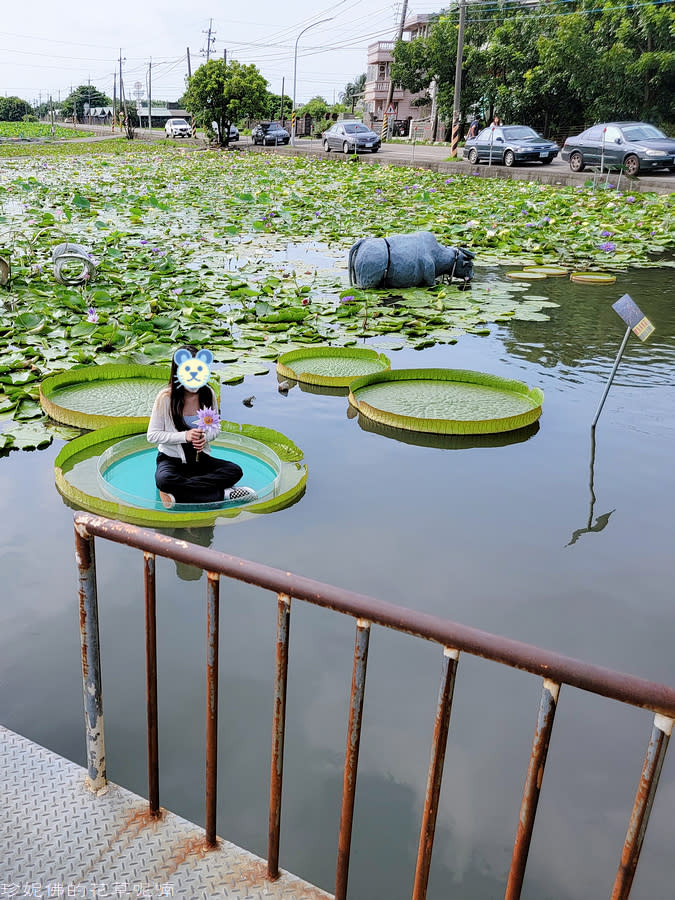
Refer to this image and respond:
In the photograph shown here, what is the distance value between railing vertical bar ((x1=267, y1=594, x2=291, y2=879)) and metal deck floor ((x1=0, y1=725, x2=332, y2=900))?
9 cm

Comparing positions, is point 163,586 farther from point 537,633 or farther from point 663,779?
point 663,779

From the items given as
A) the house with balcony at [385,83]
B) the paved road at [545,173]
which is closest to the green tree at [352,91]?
the house with balcony at [385,83]

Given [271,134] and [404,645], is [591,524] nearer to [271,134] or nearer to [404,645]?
[404,645]

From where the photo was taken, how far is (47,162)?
2238cm

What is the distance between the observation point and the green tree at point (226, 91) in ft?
110

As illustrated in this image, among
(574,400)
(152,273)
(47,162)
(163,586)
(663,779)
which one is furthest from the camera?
(47,162)

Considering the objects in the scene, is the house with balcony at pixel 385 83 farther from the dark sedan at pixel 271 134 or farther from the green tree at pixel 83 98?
the green tree at pixel 83 98

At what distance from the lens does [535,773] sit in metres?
1.18

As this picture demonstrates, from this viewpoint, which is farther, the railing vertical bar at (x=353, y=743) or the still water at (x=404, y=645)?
the still water at (x=404, y=645)

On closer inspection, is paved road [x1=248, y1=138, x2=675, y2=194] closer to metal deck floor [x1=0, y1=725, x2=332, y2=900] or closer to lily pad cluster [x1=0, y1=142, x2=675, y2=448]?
lily pad cluster [x1=0, y1=142, x2=675, y2=448]

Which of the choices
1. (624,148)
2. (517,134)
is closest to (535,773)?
(624,148)

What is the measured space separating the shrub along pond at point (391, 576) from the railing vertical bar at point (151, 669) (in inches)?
11.8

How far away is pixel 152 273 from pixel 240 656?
18.6 ft

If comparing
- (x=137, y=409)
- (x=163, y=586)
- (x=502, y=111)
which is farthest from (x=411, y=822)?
(x=502, y=111)
